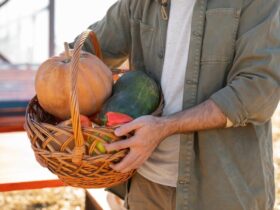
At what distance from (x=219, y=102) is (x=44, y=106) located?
1.91 ft

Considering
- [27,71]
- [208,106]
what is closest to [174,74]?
[208,106]

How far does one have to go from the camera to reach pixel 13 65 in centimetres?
420

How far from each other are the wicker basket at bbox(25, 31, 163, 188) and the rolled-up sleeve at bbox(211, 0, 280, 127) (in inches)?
14.8

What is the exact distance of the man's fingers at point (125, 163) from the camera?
167 cm

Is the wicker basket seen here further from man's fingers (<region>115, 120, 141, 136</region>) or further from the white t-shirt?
the white t-shirt

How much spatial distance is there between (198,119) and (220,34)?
0.29 m

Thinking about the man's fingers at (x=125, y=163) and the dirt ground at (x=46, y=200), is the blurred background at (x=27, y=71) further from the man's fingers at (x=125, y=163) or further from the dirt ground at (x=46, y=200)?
the man's fingers at (x=125, y=163)

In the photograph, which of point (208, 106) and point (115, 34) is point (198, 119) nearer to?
point (208, 106)

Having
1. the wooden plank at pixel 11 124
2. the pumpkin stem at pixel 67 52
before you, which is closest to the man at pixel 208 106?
the pumpkin stem at pixel 67 52

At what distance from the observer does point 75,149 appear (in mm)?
1596

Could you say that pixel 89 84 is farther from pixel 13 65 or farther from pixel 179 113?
pixel 13 65

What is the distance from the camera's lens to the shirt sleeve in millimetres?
2166

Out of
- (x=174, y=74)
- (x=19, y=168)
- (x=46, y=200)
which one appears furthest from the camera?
(x=46, y=200)

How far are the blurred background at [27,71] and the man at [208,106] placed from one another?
1008 mm
